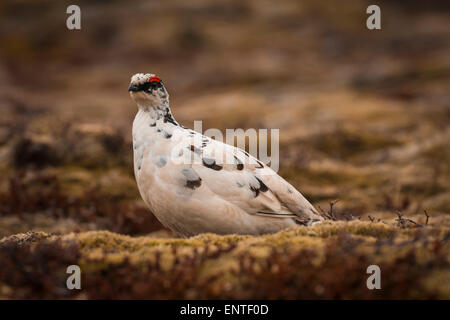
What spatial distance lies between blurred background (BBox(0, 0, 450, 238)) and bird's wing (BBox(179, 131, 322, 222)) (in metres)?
1.18

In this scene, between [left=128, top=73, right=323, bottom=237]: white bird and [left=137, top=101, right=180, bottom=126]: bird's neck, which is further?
[left=137, top=101, right=180, bottom=126]: bird's neck

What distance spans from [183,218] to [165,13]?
64.9 m

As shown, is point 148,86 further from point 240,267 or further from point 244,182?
point 240,267

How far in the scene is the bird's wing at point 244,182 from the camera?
5719 millimetres

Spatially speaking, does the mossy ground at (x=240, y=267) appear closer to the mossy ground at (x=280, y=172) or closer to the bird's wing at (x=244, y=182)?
the mossy ground at (x=280, y=172)

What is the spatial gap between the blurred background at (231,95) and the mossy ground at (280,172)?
0.26 feet

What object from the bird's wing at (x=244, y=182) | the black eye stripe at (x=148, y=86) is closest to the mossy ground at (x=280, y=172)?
the bird's wing at (x=244, y=182)

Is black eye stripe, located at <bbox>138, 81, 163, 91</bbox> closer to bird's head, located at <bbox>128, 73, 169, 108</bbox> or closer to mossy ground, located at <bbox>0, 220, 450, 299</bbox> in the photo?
bird's head, located at <bbox>128, 73, 169, 108</bbox>

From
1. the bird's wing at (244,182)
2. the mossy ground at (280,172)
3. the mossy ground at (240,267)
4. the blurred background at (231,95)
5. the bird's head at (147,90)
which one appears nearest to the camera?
the mossy ground at (240,267)

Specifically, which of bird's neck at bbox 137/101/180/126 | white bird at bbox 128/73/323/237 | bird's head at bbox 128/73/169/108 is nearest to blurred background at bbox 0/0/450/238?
white bird at bbox 128/73/323/237

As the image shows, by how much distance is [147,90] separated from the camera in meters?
6.11

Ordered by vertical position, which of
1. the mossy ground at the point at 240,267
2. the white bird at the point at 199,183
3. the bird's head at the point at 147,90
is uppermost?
the bird's head at the point at 147,90

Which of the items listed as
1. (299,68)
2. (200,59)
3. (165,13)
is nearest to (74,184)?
(299,68)

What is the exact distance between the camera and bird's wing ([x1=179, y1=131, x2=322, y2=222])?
18.8 ft
